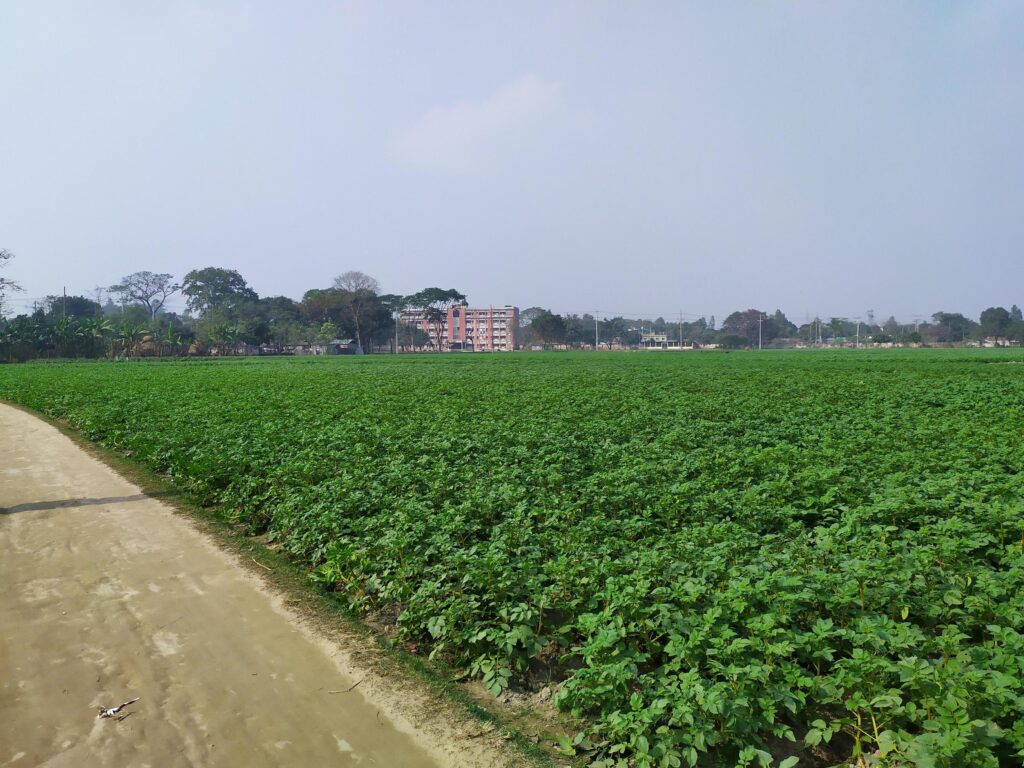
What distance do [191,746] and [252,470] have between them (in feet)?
19.8

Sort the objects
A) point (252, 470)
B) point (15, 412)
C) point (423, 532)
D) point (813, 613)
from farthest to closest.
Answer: point (15, 412), point (252, 470), point (423, 532), point (813, 613)

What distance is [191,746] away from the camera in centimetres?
364

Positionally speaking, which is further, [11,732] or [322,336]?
[322,336]

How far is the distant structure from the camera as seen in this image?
465 feet

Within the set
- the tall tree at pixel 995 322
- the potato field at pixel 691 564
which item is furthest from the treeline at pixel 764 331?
the potato field at pixel 691 564

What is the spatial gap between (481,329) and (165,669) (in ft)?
483

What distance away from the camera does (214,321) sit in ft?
301

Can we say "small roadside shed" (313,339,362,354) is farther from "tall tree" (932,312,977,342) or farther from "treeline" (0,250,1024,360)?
"tall tree" (932,312,977,342)

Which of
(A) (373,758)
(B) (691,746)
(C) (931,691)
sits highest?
(C) (931,691)

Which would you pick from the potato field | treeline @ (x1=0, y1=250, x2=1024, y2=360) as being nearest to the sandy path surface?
the potato field

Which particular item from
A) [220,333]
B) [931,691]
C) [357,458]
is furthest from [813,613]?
[220,333]

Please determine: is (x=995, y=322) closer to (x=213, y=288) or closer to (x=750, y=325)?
(x=750, y=325)

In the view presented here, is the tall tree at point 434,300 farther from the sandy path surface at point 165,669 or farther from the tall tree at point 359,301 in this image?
the sandy path surface at point 165,669

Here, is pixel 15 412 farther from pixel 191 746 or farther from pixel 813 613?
pixel 813 613
